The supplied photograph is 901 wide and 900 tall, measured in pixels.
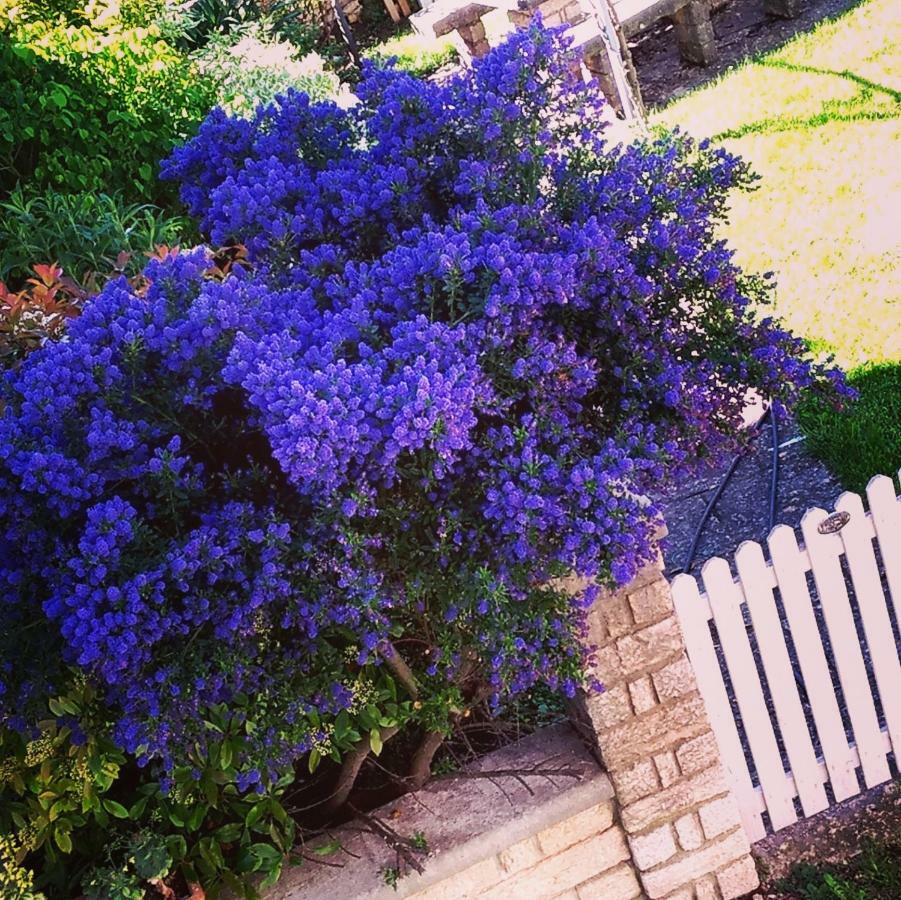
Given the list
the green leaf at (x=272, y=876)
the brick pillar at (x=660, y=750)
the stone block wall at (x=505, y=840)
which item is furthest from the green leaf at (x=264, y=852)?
the brick pillar at (x=660, y=750)

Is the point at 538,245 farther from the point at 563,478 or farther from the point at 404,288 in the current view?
the point at 563,478

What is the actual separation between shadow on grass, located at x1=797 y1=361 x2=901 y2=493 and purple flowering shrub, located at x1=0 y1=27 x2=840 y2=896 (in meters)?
2.05

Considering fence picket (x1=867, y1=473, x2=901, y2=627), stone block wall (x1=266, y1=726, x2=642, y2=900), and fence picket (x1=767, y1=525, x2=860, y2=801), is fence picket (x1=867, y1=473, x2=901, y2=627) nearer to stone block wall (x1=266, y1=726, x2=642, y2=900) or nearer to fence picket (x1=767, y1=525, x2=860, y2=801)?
fence picket (x1=767, y1=525, x2=860, y2=801)

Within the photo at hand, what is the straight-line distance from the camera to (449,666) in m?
2.66

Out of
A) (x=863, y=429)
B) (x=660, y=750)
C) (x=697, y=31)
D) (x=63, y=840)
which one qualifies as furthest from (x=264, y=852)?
(x=697, y=31)

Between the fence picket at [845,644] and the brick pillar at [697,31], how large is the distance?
7395 millimetres

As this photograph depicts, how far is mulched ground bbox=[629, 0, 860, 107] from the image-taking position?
9.42 m

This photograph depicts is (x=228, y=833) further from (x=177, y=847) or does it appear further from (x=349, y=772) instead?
(x=349, y=772)

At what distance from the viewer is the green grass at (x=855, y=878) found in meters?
3.13

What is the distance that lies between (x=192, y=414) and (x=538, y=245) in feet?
2.75

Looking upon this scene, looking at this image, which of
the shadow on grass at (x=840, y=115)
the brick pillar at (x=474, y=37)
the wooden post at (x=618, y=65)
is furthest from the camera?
the brick pillar at (x=474, y=37)

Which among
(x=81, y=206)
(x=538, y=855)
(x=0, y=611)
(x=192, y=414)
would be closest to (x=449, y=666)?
(x=538, y=855)

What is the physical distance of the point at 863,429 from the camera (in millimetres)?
4711

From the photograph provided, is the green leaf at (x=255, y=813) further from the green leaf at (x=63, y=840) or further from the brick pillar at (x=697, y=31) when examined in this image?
the brick pillar at (x=697, y=31)
